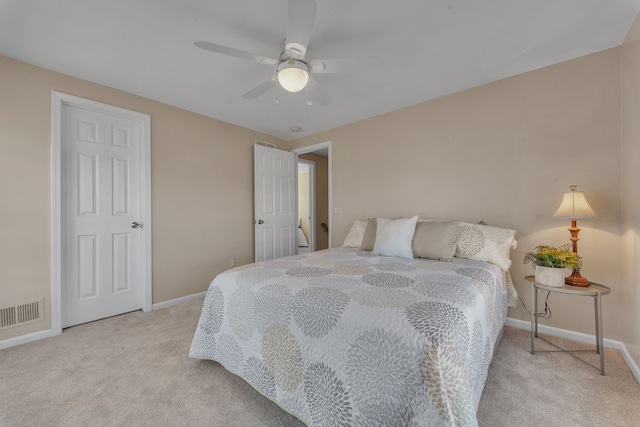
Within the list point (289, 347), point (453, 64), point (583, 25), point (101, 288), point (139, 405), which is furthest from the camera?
point (101, 288)

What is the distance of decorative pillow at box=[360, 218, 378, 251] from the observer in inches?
101

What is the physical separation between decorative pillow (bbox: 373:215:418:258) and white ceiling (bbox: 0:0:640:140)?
4.51 feet

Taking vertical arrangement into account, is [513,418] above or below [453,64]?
below

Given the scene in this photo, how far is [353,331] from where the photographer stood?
107 cm

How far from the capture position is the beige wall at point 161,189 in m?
2.06

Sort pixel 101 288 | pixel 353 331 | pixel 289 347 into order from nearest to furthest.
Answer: pixel 353 331, pixel 289 347, pixel 101 288

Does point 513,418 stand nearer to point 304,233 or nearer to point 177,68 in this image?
point 177,68

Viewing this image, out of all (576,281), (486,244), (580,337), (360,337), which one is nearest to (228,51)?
(360,337)

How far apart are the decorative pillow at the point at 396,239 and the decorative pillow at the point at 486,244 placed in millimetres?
429

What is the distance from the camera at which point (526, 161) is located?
2312mm

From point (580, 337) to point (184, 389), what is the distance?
2.99 meters

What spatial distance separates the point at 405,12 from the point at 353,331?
1879mm

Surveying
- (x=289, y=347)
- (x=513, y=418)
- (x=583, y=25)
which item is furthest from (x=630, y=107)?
(x=289, y=347)

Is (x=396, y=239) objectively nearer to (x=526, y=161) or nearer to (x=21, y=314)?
(x=526, y=161)
